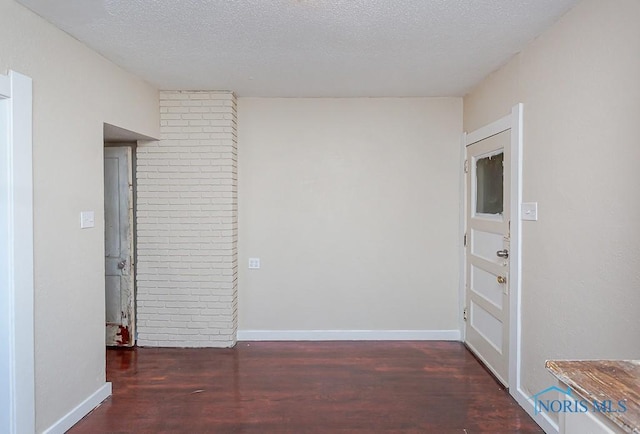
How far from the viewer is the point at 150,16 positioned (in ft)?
7.39

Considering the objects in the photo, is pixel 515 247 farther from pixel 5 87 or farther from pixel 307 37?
pixel 5 87

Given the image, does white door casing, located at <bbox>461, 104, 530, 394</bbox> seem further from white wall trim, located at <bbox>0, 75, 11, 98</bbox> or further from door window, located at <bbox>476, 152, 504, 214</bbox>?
white wall trim, located at <bbox>0, 75, 11, 98</bbox>

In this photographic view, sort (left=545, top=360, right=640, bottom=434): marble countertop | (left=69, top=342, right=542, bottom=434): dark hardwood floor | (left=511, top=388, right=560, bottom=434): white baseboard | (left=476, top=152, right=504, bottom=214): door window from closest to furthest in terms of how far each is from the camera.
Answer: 1. (left=545, top=360, right=640, bottom=434): marble countertop
2. (left=511, top=388, right=560, bottom=434): white baseboard
3. (left=69, top=342, right=542, bottom=434): dark hardwood floor
4. (left=476, top=152, right=504, bottom=214): door window

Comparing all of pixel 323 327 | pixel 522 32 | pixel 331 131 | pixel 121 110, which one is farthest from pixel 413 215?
pixel 121 110

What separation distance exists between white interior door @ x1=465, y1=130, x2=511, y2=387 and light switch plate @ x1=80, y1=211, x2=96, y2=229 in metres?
3.15

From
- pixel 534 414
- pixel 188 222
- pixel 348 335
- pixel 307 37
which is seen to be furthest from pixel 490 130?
pixel 188 222

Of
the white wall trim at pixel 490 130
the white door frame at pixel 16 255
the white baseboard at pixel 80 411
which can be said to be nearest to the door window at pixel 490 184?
the white wall trim at pixel 490 130

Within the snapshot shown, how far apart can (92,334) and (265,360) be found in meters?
1.50

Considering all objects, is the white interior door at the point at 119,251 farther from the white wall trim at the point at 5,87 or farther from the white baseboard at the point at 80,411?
the white wall trim at the point at 5,87

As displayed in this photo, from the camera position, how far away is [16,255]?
206 centimetres

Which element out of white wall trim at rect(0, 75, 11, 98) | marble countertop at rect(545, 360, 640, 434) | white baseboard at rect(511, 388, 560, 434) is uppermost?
white wall trim at rect(0, 75, 11, 98)

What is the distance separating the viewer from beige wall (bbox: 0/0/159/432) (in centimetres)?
221

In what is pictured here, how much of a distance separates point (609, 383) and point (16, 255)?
2.75 meters

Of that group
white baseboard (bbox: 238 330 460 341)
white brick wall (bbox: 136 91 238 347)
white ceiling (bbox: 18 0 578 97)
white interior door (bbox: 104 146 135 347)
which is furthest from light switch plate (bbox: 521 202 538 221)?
white interior door (bbox: 104 146 135 347)
